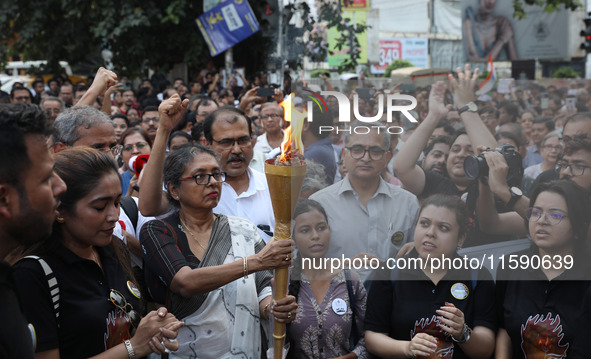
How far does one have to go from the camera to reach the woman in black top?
261cm

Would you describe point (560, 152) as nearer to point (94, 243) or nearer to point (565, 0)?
point (94, 243)

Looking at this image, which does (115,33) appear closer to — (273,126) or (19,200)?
(273,126)

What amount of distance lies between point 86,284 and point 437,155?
4.89 feet

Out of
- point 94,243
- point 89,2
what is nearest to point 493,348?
point 94,243

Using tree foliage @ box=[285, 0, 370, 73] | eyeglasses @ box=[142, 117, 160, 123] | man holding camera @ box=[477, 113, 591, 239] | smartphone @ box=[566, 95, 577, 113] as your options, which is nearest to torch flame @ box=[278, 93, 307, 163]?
man holding camera @ box=[477, 113, 591, 239]

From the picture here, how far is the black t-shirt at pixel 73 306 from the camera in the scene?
2100mm

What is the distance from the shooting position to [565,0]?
16281 millimetres

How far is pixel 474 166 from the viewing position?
267 centimetres

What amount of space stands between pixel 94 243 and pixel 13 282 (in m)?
0.65

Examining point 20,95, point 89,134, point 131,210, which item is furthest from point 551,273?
point 20,95

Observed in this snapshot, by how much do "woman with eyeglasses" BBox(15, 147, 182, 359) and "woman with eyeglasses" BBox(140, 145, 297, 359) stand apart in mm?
225

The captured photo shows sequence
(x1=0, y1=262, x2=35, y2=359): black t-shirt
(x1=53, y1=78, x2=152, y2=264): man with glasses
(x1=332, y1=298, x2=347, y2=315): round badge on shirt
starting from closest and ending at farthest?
1. (x1=0, y1=262, x2=35, y2=359): black t-shirt
2. (x1=332, y1=298, x2=347, y2=315): round badge on shirt
3. (x1=53, y1=78, x2=152, y2=264): man with glasses

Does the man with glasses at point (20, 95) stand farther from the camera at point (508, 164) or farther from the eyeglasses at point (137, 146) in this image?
the camera at point (508, 164)

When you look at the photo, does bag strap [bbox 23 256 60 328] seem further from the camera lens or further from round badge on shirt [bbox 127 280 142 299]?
the camera lens
